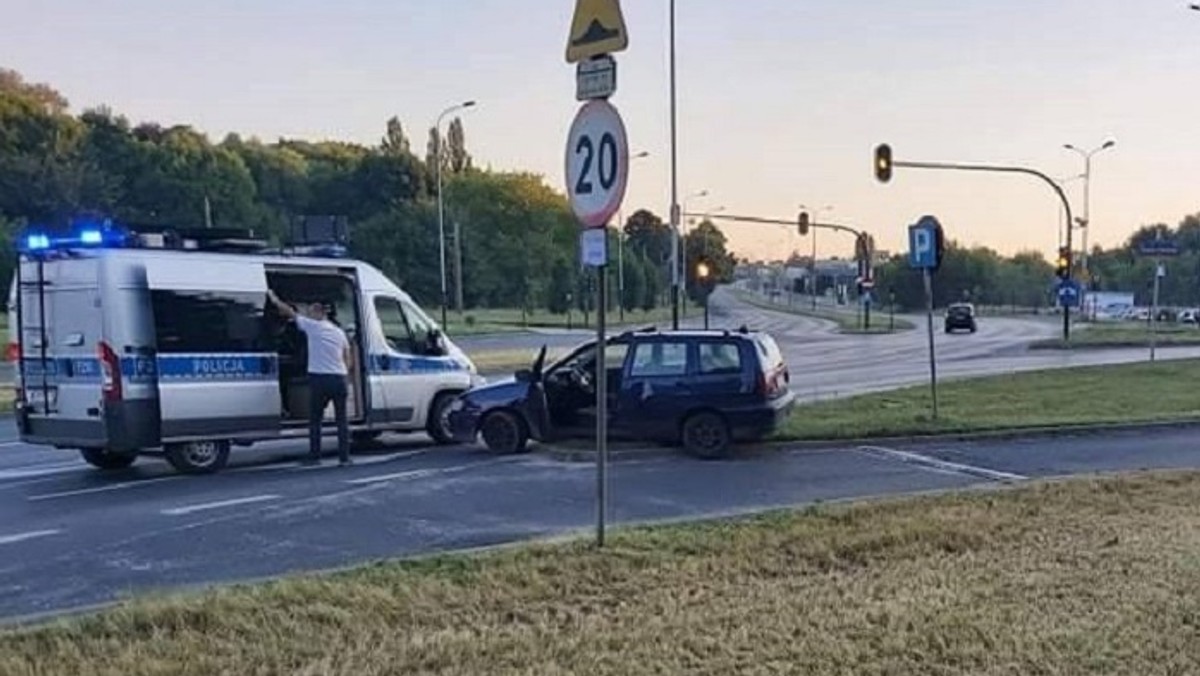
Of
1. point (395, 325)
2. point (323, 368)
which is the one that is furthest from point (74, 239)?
point (395, 325)

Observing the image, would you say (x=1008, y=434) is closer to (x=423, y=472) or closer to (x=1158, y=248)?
(x=423, y=472)

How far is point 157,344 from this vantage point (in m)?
11.8

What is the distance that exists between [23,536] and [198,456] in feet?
11.8

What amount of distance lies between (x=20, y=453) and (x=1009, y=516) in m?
11.8

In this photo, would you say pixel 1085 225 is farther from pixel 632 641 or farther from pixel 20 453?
pixel 632 641

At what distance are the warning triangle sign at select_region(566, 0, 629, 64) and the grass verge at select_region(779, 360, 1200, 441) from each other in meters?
7.65

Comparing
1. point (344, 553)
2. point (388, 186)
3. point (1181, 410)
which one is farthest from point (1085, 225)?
point (344, 553)

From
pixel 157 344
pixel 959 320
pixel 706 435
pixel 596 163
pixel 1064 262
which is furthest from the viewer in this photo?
pixel 959 320

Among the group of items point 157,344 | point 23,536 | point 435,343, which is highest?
point 157,344

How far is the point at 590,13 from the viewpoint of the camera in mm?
7031

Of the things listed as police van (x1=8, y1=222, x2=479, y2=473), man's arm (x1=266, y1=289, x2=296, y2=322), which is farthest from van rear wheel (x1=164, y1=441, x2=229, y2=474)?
man's arm (x1=266, y1=289, x2=296, y2=322)

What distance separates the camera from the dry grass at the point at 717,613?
486cm

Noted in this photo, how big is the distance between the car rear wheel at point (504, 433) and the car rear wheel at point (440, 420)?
102 centimetres

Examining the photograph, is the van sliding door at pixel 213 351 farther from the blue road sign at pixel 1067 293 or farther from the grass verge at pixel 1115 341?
the grass verge at pixel 1115 341
